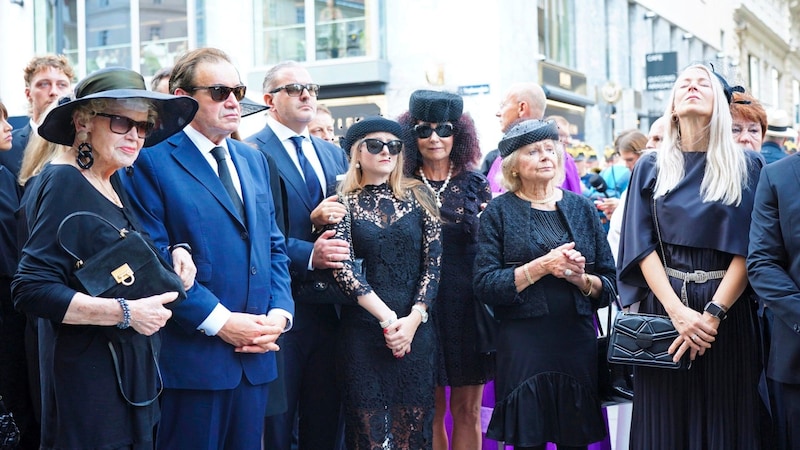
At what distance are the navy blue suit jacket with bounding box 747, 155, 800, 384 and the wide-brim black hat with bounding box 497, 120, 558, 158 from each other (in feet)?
3.84

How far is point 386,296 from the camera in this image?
174 inches

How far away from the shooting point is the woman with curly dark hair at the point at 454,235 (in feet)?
15.8

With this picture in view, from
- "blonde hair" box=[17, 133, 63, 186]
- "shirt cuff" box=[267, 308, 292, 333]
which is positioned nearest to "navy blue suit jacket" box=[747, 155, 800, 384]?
"shirt cuff" box=[267, 308, 292, 333]

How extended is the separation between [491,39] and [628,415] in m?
12.2

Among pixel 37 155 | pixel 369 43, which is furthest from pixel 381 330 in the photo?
pixel 369 43

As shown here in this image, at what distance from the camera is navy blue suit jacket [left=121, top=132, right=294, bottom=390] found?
3570 mm

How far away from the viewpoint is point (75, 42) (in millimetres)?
19453

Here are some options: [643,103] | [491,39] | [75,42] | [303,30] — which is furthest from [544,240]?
[643,103]

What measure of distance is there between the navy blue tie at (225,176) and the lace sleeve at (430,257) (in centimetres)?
109

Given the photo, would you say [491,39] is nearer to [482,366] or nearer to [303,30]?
[303,30]

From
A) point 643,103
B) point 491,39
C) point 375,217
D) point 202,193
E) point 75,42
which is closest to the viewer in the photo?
point 202,193

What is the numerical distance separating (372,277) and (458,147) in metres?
1.09

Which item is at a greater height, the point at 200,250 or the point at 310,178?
the point at 310,178

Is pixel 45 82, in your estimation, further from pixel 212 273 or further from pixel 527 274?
pixel 527 274
